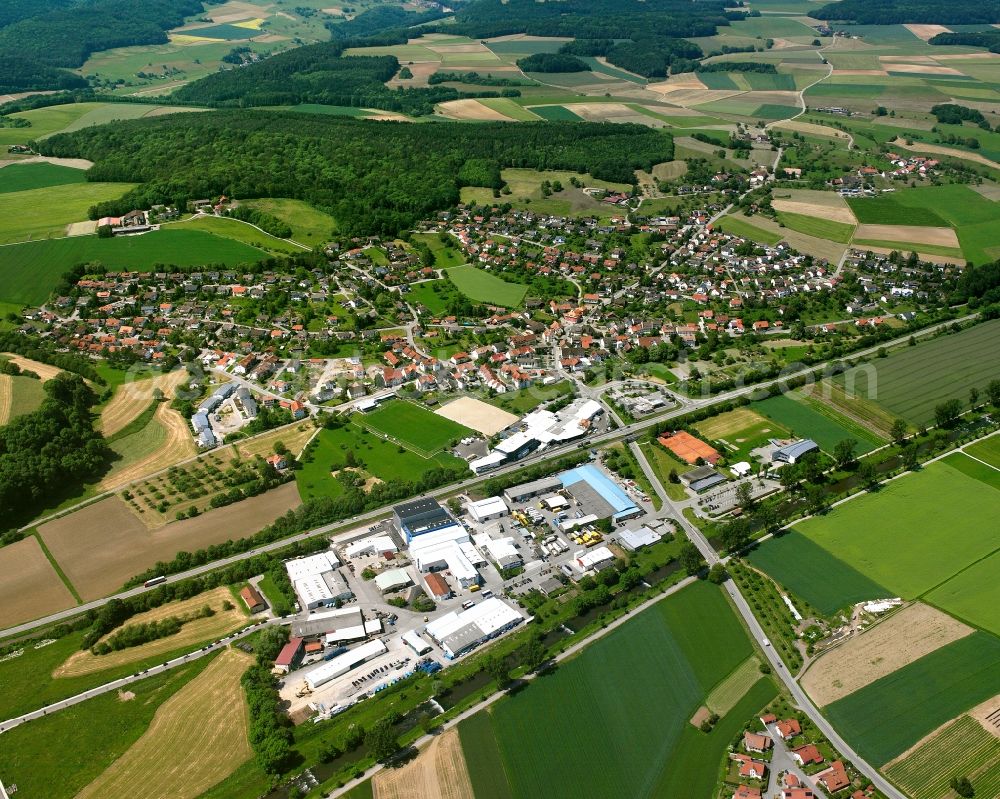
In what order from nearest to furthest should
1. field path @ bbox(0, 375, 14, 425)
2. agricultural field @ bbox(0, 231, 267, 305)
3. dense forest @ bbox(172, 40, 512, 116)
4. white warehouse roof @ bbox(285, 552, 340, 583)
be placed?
1. white warehouse roof @ bbox(285, 552, 340, 583)
2. field path @ bbox(0, 375, 14, 425)
3. agricultural field @ bbox(0, 231, 267, 305)
4. dense forest @ bbox(172, 40, 512, 116)

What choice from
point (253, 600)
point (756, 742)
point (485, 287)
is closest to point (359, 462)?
point (253, 600)

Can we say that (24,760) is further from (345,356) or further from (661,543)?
(345,356)

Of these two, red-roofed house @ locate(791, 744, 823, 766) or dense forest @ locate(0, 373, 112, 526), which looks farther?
dense forest @ locate(0, 373, 112, 526)

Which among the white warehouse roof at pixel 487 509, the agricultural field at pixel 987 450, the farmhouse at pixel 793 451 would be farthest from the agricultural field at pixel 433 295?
the agricultural field at pixel 987 450

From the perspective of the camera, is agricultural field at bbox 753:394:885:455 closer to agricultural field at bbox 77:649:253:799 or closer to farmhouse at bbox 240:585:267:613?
farmhouse at bbox 240:585:267:613

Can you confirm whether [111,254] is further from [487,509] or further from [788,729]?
[788,729]

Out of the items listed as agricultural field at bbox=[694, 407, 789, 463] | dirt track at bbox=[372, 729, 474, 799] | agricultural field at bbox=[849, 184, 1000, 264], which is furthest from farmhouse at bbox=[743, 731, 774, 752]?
agricultural field at bbox=[849, 184, 1000, 264]
